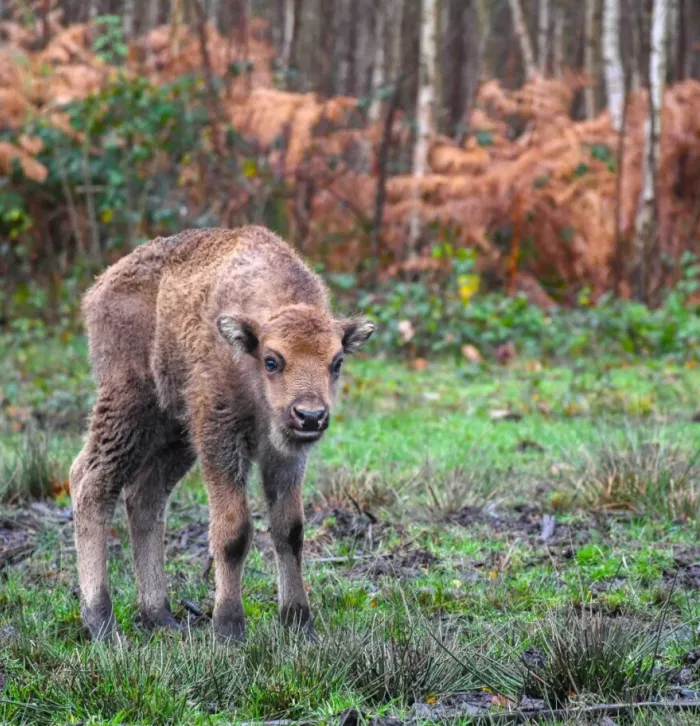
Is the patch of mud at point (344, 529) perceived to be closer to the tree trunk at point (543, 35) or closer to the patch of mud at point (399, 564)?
the patch of mud at point (399, 564)

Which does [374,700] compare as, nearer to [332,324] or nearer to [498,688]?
[498,688]

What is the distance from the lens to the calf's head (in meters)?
5.48

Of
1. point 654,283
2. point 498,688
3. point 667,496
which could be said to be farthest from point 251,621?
point 654,283

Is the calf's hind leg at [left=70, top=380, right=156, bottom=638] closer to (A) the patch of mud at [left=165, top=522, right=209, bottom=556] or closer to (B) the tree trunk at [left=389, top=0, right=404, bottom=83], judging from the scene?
(A) the patch of mud at [left=165, top=522, right=209, bottom=556]

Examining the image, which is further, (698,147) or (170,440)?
(698,147)

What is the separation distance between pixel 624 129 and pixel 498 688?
14014 mm

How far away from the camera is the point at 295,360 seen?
18.4 feet

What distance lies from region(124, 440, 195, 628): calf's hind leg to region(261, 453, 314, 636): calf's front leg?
649mm

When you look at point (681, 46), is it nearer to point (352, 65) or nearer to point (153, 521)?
point (352, 65)

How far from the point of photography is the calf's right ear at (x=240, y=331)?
5.80 meters

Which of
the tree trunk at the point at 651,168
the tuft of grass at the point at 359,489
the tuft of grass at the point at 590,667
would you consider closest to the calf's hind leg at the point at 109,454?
the tuft of grass at the point at 359,489

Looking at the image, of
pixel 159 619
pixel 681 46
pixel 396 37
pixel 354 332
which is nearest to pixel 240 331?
pixel 354 332

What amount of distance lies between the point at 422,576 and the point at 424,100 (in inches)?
494

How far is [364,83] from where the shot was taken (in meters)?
29.7
